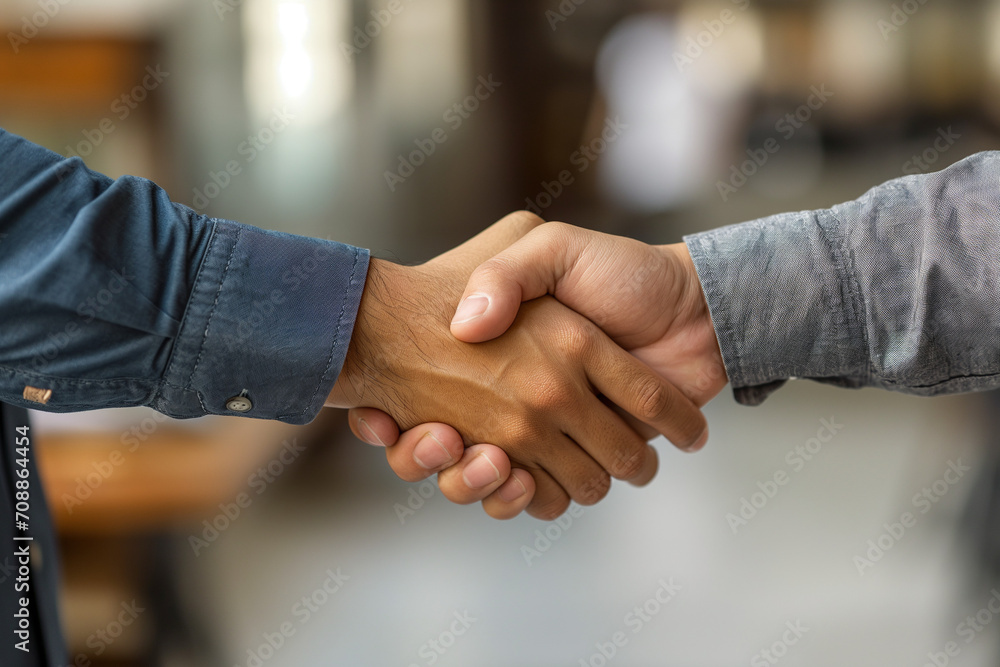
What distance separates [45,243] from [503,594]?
2.54m

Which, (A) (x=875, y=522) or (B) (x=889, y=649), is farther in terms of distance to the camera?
(A) (x=875, y=522)

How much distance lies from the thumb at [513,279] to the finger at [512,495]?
12.0 inches

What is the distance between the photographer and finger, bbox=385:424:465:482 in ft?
3.95

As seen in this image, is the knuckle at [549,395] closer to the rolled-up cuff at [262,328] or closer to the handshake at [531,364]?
the handshake at [531,364]

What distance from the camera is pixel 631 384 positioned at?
1235 millimetres

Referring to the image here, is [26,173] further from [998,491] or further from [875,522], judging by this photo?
[875,522]

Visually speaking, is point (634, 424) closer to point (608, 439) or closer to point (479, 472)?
point (608, 439)

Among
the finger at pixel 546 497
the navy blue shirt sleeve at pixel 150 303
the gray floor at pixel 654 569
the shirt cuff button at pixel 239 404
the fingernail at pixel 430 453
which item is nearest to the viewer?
the navy blue shirt sleeve at pixel 150 303

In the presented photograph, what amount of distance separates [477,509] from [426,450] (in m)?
2.74

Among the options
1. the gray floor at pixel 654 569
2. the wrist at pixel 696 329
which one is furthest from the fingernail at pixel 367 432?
the gray floor at pixel 654 569

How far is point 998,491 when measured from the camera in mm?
2162

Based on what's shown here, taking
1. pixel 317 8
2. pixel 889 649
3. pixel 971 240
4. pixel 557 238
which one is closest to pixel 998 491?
pixel 889 649

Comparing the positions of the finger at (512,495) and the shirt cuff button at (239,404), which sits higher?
the shirt cuff button at (239,404)

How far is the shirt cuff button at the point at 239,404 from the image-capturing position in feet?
3.16
